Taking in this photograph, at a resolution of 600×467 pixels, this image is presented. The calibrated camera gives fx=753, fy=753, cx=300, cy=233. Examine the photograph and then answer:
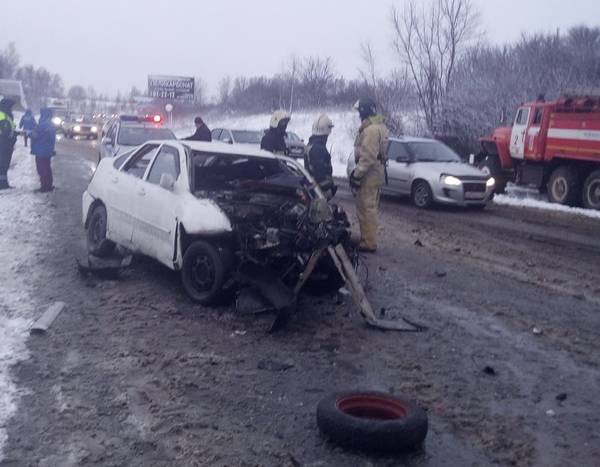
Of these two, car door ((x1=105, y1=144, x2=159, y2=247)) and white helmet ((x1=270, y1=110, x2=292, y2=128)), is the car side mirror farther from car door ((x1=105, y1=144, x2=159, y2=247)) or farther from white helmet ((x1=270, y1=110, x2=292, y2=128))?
white helmet ((x1=270, y1=110, x2=292, y2=128))

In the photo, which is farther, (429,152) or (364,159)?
(429,152)

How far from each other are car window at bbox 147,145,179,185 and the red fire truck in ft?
42.3

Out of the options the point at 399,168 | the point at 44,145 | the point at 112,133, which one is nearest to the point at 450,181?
the point at 399,168

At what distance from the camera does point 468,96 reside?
33.4 metres

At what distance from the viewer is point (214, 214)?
7.12 metres

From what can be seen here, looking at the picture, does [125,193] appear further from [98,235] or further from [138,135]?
[138,135]

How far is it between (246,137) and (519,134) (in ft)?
27.9

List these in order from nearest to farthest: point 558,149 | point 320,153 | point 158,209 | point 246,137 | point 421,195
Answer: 1. point 158,209
2. point 320,153
3. point 421,195
4. point 558,149
5. point 246,137

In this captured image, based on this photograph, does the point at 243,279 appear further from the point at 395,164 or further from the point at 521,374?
the point at 395,164

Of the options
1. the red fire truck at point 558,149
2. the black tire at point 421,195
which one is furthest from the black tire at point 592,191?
the black tire at point 421,195

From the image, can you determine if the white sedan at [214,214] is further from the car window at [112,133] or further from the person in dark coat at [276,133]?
the car window at [112,133]

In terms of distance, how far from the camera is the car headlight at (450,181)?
53.4ft

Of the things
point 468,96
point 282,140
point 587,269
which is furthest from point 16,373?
point 468,96

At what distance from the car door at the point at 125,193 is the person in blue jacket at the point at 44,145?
777cm
